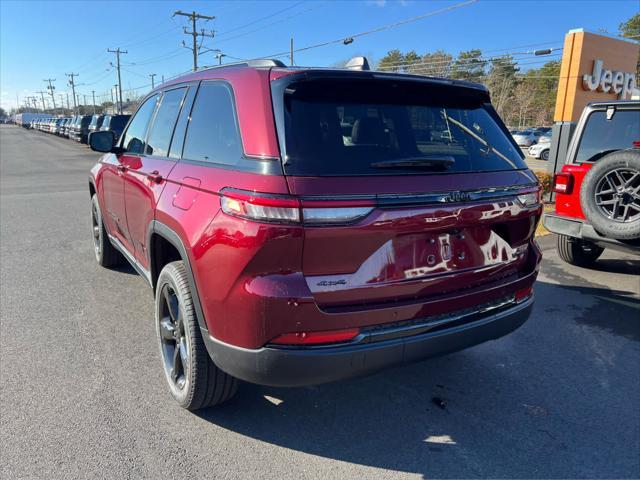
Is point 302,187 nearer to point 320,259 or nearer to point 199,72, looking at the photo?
point 320,259

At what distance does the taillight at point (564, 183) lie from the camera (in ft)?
17.6

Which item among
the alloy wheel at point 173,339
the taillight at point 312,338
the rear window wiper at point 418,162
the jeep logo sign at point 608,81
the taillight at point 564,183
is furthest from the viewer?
the jeep logo sign at point 608,81

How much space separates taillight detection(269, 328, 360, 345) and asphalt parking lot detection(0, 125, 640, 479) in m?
0.75

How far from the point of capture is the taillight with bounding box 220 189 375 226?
1.96 m

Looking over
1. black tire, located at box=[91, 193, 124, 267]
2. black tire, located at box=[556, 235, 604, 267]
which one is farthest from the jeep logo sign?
black tire, located at box=[91, 193, 124, 267]

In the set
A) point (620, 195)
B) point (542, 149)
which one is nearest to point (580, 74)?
point (620, 195)

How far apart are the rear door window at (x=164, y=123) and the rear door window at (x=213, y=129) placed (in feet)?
1.18

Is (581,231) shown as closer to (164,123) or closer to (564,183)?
(564,183)

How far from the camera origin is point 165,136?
3.30 metres

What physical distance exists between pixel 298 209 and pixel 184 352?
130 cm

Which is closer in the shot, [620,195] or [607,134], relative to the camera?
[620,195]

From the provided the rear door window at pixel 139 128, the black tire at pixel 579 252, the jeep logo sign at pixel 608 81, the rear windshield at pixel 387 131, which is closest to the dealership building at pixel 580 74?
the jeep logo sign at pixel 608 81

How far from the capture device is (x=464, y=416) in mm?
2842

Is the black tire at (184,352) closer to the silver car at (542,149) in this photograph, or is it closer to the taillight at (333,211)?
the taillight at (333,211)
